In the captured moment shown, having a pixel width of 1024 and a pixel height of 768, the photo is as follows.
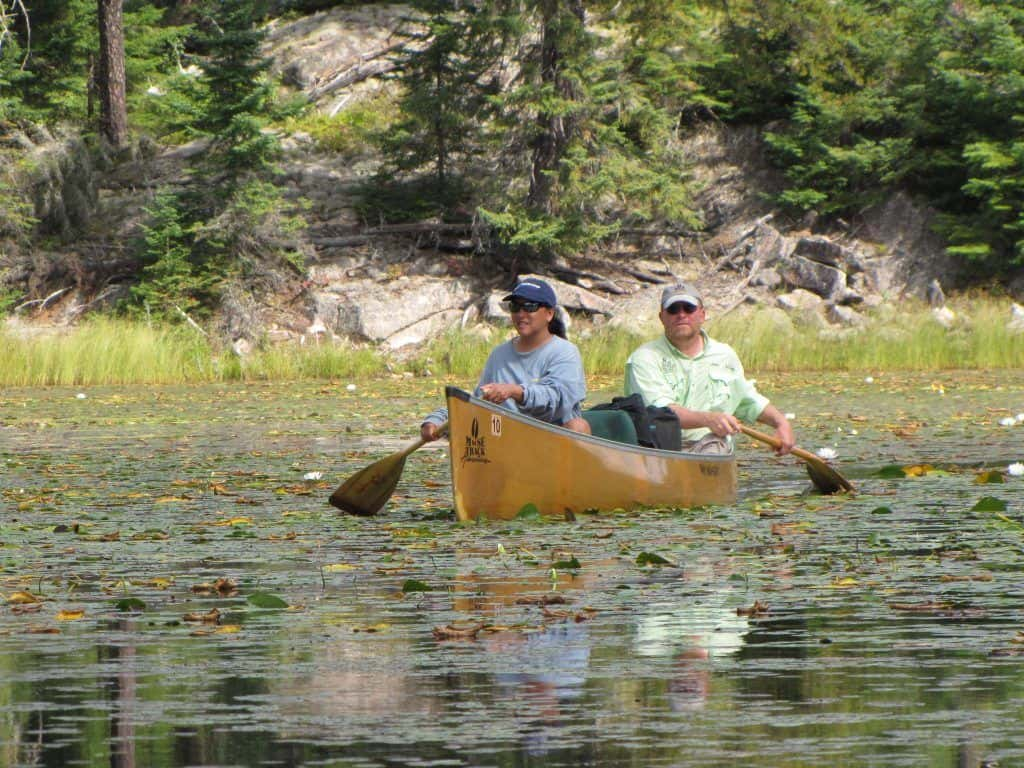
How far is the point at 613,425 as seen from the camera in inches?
416

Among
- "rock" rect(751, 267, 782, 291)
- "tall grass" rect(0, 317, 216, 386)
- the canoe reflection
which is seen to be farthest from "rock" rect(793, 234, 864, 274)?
the canoe reflection

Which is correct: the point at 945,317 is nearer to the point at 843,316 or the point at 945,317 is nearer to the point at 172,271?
the point at 843,316

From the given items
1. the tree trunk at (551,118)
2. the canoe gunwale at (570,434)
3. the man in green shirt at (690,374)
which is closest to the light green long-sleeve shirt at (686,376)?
the man in green shirt at (690,374)

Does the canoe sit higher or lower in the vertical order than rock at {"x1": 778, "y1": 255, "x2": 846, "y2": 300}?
lower

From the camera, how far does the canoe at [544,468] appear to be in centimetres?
963

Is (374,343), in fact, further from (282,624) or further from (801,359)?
(282,624)

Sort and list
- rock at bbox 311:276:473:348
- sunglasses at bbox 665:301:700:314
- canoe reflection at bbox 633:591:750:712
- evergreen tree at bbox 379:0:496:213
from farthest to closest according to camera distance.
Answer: evergreen tree at bbox 379:0:496:213, rock at bbox 311:276:473:348, sunglasses at bbox 665:301:700:314, canoe reflection at bbox 633:591:750:712

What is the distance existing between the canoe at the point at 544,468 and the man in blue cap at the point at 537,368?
8.8 inches

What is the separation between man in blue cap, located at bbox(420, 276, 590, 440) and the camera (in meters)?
9.88

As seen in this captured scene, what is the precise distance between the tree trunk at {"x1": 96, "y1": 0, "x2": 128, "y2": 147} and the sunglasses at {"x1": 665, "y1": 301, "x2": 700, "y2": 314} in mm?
27274

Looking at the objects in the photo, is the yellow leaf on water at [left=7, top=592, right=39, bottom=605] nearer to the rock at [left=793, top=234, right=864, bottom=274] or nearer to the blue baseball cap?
the blue baseball cap

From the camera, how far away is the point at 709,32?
3612 cm

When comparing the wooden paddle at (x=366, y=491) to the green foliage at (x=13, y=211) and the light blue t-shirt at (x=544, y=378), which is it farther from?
the green foliage at (x=13, y=211)

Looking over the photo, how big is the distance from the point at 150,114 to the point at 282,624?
34195 mm
